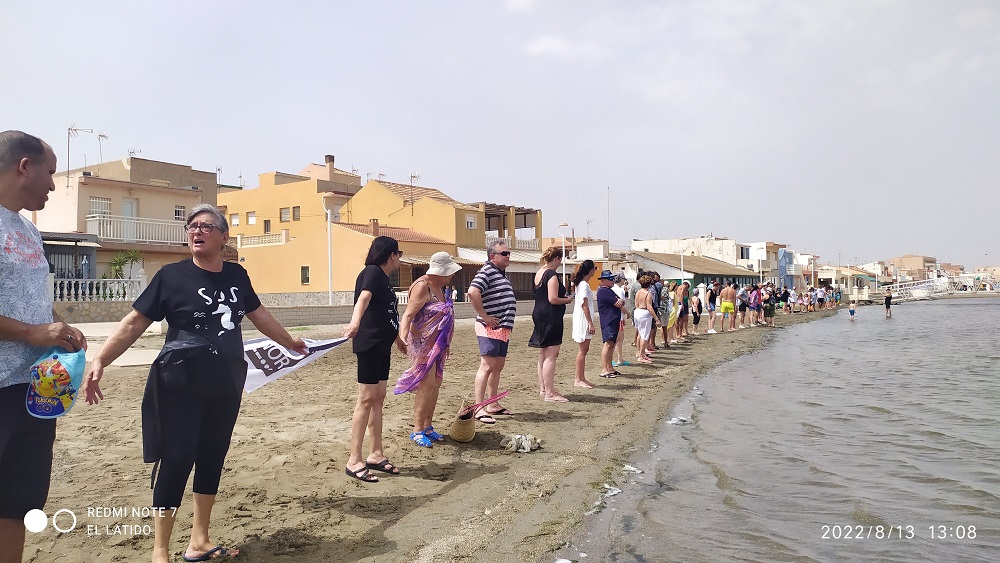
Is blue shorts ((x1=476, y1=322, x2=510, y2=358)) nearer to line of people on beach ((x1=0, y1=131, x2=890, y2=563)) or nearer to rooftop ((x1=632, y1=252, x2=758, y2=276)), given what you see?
line of people on beach ((x1=0, y1=131, x2=890, y2=563))

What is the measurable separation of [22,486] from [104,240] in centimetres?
2713

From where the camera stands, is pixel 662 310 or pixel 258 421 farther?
pixel 662 310

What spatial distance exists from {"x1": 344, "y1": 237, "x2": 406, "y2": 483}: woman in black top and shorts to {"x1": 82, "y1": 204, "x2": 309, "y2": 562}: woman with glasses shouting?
1349 millimetres

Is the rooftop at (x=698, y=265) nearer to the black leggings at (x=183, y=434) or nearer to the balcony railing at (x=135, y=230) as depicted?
the balcony railing at (x=135, y=230)

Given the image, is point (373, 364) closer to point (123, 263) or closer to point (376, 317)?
point (376, 317)

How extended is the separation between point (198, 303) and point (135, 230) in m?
27.5

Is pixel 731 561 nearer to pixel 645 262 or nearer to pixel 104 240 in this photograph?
pixel 104 240

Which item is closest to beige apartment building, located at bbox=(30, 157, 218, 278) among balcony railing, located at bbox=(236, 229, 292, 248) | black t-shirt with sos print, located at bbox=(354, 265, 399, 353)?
balcony railing, located at bbox=(236, 229, 292, 248)

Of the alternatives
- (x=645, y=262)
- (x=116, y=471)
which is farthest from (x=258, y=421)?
(x=645, y=262)

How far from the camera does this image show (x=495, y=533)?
167 inches

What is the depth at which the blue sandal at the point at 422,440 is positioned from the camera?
20.1 feet

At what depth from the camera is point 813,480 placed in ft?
19.3
